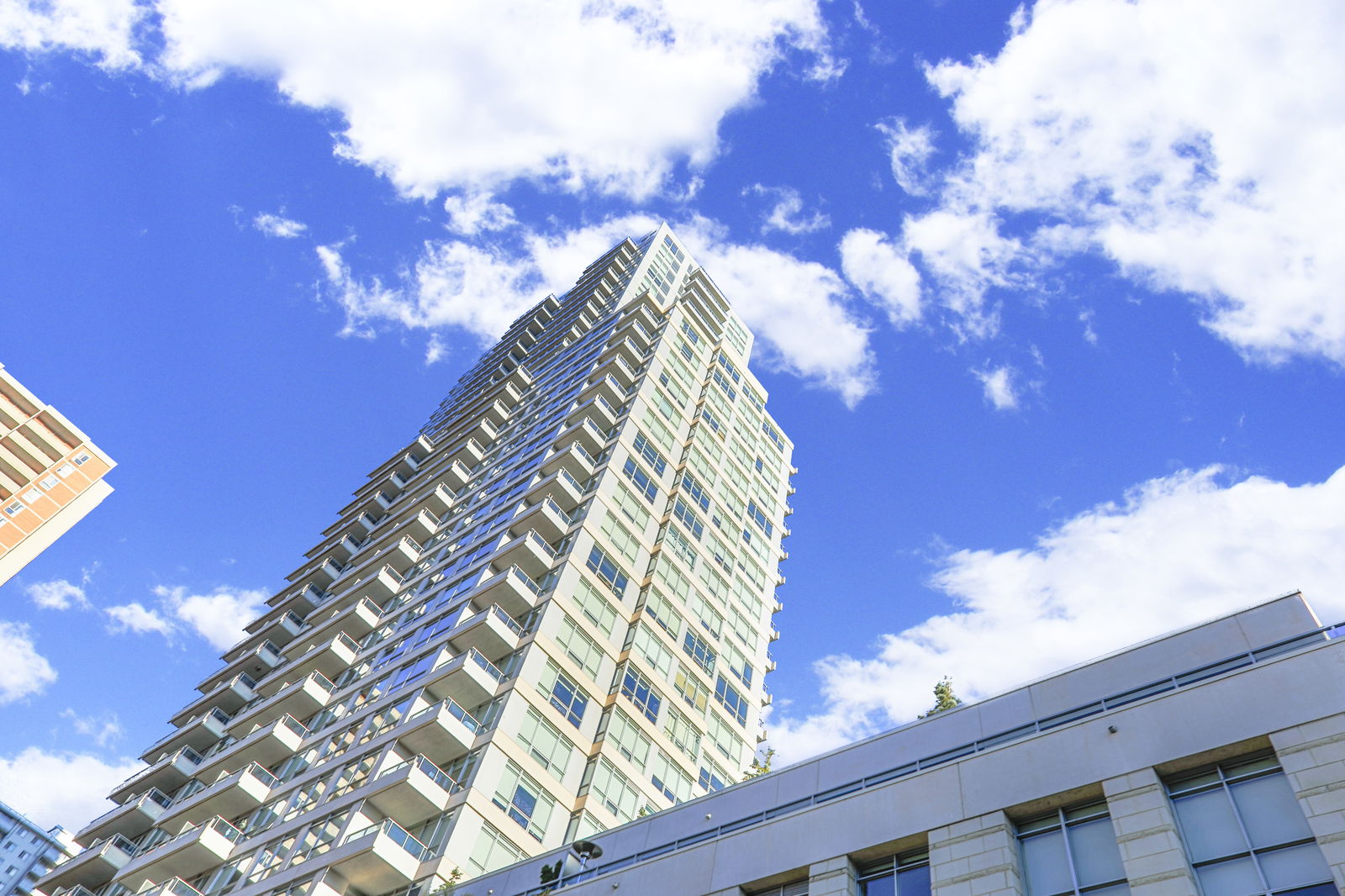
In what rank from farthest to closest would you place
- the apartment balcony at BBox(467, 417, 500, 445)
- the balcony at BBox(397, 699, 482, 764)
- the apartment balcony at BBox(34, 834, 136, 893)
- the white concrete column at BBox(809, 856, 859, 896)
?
1. the apartment balcony at BBox(467, 417, 500, 445)
2. the apartment balcony at BBox(34, 834, 136, 893)
3. the balcony at BBox(397, 699, 482, 764)
4. the white concrete column at BBox(809, 856, 859, 896)

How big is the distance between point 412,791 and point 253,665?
3395cm

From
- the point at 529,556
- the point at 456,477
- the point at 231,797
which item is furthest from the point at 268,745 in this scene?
the point at 456,477

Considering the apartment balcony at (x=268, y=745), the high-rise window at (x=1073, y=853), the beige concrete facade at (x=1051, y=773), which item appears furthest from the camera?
the apartment balcony at (x=268, y=745)

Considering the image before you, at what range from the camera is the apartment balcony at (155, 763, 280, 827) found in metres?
47.9

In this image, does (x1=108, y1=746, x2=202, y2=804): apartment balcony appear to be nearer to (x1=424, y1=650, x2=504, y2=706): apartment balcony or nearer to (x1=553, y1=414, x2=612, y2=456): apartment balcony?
(x1=424, y1=650, x2=504, y2=706): apartment balcony

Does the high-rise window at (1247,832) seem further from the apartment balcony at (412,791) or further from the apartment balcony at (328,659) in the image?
the apartment balcony at (328,659)

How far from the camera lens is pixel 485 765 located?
3850 centimetres

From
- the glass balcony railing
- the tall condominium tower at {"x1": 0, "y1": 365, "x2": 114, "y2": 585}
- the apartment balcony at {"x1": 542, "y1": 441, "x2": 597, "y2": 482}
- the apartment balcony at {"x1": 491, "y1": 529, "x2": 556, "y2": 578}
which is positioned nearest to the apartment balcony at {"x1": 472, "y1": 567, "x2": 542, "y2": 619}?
the apartment balcony at {"x1": 491, "y1": 529, "x2": 556, "y2": 578}

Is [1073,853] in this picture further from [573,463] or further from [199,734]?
[199,734]

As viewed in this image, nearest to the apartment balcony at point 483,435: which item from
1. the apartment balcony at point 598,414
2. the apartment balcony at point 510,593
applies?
the apartment balcony at point 598,414

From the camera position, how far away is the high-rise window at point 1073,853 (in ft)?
57.5

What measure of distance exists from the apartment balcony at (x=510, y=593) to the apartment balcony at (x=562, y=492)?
20.9ft

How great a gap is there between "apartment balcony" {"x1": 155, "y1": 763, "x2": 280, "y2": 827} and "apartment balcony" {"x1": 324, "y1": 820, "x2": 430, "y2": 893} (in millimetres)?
13185

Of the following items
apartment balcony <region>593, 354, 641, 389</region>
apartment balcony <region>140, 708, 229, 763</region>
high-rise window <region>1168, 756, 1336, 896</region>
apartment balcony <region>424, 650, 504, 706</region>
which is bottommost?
high-rise window <region>1168, 756, 1336, 896</region>
